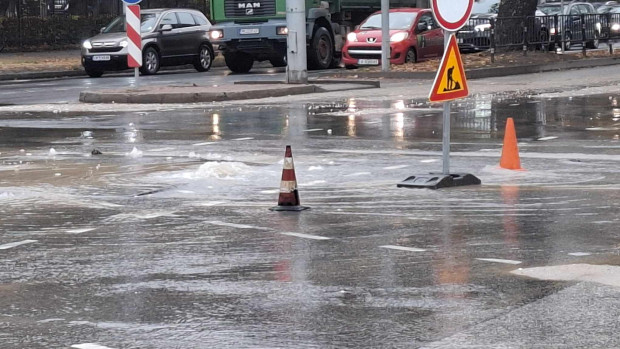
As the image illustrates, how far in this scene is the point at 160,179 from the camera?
12.3 meters

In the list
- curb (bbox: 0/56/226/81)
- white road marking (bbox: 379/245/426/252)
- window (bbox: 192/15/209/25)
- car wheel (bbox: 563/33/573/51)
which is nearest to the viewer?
white road marking (bbox: 379/245/426/252)

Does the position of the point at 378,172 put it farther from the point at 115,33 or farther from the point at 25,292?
the point at 115,33

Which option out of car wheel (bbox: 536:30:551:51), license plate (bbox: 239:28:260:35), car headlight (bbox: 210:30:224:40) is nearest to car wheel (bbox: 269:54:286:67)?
license plate (bbox: 239:28:260:35)

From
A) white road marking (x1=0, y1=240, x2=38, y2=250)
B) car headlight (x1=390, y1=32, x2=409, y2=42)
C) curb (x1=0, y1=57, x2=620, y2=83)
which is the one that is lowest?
curb (x1=0, y1=57, x2=620, y2=83)

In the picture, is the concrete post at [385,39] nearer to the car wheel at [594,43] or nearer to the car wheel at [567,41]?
the car wheel at [567,41]

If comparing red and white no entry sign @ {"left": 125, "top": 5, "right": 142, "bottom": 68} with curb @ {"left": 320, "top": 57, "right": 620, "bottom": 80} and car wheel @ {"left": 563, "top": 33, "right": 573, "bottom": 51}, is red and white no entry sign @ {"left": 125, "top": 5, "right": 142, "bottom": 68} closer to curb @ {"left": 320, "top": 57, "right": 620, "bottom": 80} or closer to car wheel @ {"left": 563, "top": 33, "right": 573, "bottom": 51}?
curb @ {"left": 320, "top": 57, "right": 620, "bottom": 80}

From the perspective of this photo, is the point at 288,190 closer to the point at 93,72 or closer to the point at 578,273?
the point at 578,273

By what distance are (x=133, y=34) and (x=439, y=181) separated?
45.2 feet

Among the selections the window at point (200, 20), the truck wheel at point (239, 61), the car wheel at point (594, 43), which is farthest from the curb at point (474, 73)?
the window at point (200, 20)

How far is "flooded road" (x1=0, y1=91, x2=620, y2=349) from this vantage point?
6395 millimetres

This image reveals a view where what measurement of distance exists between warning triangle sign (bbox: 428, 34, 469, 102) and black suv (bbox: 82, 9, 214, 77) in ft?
73.8

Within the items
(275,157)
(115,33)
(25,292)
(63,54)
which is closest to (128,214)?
(25,292)

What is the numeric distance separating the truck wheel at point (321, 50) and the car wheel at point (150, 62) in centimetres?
406

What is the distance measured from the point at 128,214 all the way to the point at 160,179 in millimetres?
2087
